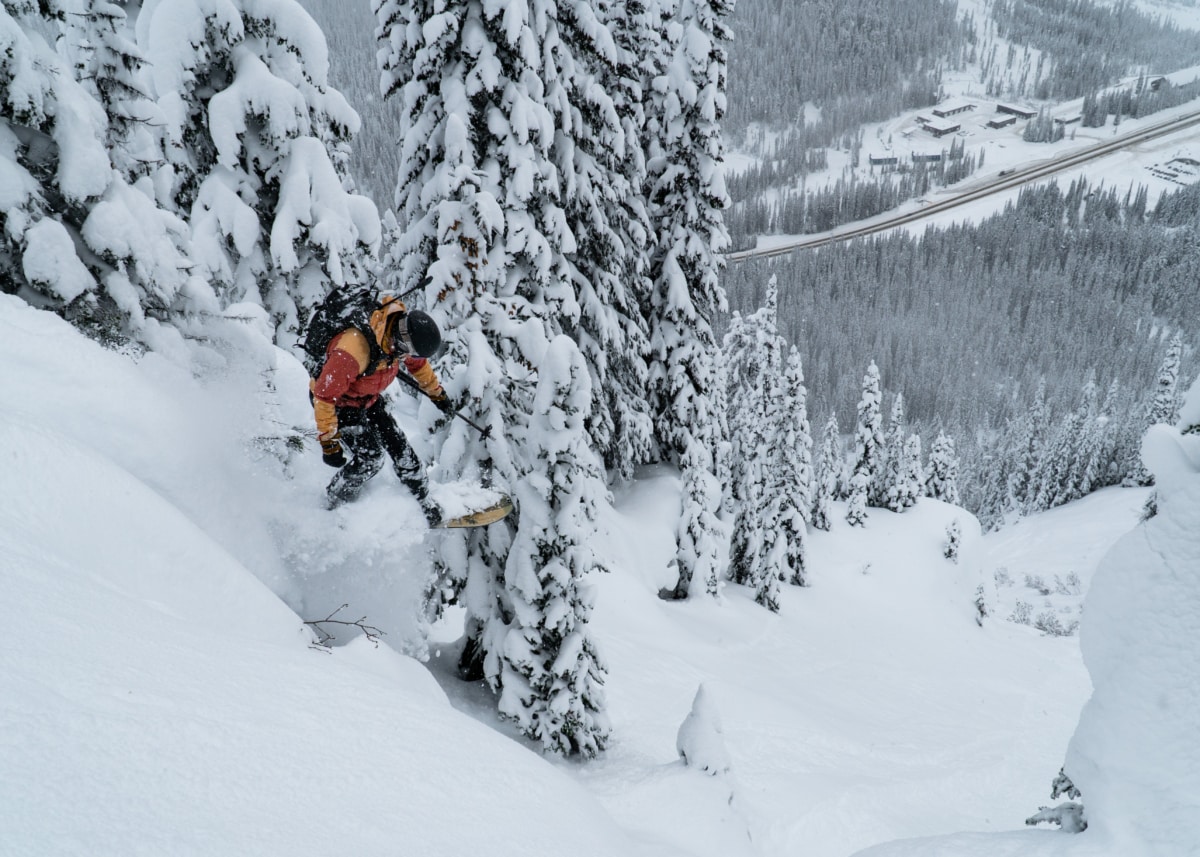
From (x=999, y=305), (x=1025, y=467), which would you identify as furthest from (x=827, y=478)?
(x=999, y=305)

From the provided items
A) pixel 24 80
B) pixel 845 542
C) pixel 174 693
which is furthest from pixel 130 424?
pixel 845 542

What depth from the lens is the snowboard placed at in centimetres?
775

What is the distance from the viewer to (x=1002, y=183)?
14700 cm

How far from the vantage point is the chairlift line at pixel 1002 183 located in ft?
427

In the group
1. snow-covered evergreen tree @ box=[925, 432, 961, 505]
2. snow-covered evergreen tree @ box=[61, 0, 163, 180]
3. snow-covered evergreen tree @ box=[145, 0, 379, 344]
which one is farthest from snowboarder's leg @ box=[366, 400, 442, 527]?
snow-covered evergreen tree @ box=[925, 432, 961, 505]

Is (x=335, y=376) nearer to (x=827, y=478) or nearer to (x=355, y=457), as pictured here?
(x=355, y=457)

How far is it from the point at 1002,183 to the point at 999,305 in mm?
48621

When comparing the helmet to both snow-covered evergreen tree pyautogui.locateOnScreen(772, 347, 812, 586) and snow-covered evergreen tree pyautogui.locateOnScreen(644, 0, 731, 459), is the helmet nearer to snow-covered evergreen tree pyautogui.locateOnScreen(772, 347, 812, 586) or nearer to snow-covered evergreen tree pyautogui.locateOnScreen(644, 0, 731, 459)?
snow-covered evergreen tree pyautogui.locateOnScreen(644, 0, 731, 459)

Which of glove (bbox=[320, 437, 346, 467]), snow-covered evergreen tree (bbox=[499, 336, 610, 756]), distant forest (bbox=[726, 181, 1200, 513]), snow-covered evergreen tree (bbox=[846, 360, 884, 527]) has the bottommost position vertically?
distant forest (bbox=[726, 181, 1200, 513])

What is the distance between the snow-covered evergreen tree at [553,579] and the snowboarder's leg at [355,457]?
2.06 meters

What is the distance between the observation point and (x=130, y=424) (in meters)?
5.73

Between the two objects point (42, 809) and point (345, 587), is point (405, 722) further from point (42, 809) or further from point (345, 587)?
point (345, 587)

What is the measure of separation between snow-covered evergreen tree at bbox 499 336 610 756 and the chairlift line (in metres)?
115

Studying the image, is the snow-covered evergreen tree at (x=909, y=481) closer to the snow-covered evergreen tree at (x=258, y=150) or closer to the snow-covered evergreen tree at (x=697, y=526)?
the snow-covered evergreen tree at (x=697, y=526)
